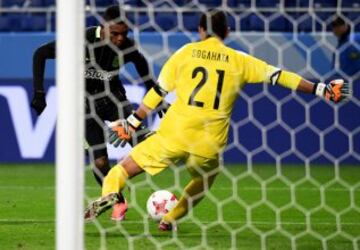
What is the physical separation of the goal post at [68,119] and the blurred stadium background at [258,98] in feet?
16.2

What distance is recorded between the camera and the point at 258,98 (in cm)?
957

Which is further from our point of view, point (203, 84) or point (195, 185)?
point (195, 185)

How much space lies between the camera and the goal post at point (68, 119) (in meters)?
3.59

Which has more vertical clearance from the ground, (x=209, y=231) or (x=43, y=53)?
(x=43, y=53)

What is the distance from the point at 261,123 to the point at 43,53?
3.77 m

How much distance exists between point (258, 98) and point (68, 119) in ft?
19.9

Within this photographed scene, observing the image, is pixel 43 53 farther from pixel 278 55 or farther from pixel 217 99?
pixel 278 55

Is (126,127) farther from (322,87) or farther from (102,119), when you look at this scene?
(102,119)

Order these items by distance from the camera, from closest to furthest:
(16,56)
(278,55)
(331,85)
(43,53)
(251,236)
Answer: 1. (331,85)
2. (251,236)
3. (43,53)
4. (278,55)
5. (16,56)

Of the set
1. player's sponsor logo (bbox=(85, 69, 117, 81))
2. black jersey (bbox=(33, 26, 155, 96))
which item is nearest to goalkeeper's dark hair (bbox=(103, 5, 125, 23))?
black jersey (bbox=(33, 26, 155, 96))

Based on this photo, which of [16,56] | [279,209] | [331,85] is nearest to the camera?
[331,85]

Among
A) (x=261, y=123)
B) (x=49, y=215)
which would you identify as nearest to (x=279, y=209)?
(x=49, y=215)

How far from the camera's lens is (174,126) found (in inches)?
210

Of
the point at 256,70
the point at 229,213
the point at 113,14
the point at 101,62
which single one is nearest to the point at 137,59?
the point at 101,62
